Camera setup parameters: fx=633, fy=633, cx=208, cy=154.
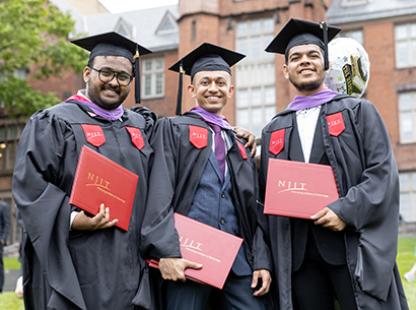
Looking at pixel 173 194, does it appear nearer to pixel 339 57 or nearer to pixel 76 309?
pixel 76 309

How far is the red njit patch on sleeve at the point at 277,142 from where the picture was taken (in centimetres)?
403

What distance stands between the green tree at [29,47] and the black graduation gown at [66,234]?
18.6m

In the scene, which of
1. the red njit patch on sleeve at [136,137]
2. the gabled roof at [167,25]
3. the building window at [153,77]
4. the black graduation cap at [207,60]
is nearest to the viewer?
the red njit patch on sleeve at [136,137]

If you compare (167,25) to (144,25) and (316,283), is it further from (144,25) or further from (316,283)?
(316,283)

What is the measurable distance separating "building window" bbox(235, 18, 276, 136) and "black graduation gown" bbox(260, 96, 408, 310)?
22640 millimetres

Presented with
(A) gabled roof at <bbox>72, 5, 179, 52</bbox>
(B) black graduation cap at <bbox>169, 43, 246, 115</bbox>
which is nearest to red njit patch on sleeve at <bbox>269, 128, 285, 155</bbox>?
(B) black graduation cap at <bbox>169, 43, 246, 115</bbox>

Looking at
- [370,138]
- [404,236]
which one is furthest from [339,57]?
[404,236]

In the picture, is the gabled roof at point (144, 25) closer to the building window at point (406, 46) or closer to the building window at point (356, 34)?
the building window at point (356, 34)

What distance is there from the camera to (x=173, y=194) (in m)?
3.95

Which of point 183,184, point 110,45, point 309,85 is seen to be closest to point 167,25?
point 110,45

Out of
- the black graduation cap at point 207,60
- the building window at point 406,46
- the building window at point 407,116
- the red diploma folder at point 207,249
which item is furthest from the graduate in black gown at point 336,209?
the building window at point 406,46

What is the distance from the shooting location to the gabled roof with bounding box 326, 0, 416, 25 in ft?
88.7

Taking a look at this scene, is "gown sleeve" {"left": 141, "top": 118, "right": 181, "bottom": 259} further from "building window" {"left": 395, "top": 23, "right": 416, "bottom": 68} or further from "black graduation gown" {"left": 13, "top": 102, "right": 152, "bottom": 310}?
"building window" {"left": 395, "top": 23, "right": 416, "bottom": 68}

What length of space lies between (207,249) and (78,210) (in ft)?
2.60
